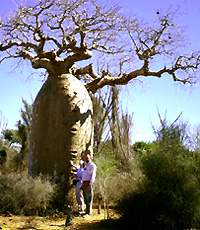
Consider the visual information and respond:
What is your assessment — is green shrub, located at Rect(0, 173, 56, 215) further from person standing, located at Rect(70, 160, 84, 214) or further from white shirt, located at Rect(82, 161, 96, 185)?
white shirt, located at Rect(82, 161, 96, 185)

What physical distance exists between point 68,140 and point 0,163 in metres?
8.04

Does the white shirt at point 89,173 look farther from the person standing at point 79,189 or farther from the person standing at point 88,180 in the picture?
the person standing at point 79,189

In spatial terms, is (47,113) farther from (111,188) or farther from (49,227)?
(49,227)

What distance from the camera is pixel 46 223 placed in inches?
274

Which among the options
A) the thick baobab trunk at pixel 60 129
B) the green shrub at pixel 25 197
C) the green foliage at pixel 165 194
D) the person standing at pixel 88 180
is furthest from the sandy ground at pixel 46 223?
the thick baobab trunk at pixel 60 129

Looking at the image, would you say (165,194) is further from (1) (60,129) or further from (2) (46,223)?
(1) (60,129)

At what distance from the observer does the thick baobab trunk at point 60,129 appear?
8.47 m

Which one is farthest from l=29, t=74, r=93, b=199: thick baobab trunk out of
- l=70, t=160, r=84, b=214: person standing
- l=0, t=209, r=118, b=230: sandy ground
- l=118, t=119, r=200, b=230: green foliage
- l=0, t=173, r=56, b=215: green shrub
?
l=118, t=119, r=200, b=230: green foliage

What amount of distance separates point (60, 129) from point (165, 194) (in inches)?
144

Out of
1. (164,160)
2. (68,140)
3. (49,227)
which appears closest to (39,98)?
(68,140)

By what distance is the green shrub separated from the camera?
7.39m

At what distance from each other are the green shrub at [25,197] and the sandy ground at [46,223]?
276mm

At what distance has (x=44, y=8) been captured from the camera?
30.6ft

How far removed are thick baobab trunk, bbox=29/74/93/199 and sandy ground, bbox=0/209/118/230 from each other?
120 cm
